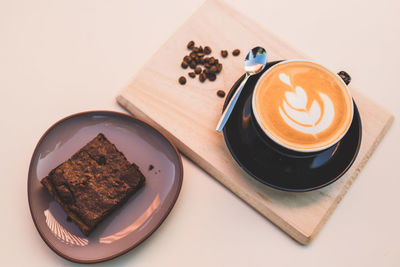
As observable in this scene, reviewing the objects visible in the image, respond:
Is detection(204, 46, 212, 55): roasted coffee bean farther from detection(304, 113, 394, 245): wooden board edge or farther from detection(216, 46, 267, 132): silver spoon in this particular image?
detection(304, 113, 394, 245): wooden board edge

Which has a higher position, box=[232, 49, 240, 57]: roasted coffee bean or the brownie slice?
box=[232, 49, 240, 57]: roasted coffee bean

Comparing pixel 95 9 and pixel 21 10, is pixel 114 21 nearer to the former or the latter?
pixel 95 9

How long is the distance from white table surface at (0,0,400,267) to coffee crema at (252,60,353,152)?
Result: 0.35 meters

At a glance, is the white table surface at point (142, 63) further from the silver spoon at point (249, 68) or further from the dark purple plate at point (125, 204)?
the silver spoon at point (249, 68)

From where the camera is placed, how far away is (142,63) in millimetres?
1514

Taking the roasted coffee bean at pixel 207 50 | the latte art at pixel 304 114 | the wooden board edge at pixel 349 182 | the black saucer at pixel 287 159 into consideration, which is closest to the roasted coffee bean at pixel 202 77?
the roasted coffee bean at pixel 207 50

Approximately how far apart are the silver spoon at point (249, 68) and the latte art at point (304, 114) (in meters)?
0.18

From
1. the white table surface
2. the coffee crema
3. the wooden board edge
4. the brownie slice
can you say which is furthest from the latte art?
the brownie slice

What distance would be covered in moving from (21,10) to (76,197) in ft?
3.03

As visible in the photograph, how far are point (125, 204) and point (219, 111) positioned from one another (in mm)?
474

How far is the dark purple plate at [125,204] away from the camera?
1174 millimetres

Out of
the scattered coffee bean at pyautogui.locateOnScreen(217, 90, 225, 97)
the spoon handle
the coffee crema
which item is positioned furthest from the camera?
the scattered coffee bean at pyautogui.locateOnScreen(217, 90, 225, 97)

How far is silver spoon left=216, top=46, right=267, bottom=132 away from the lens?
120 centimetres

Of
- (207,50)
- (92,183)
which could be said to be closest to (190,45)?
(207,50)
